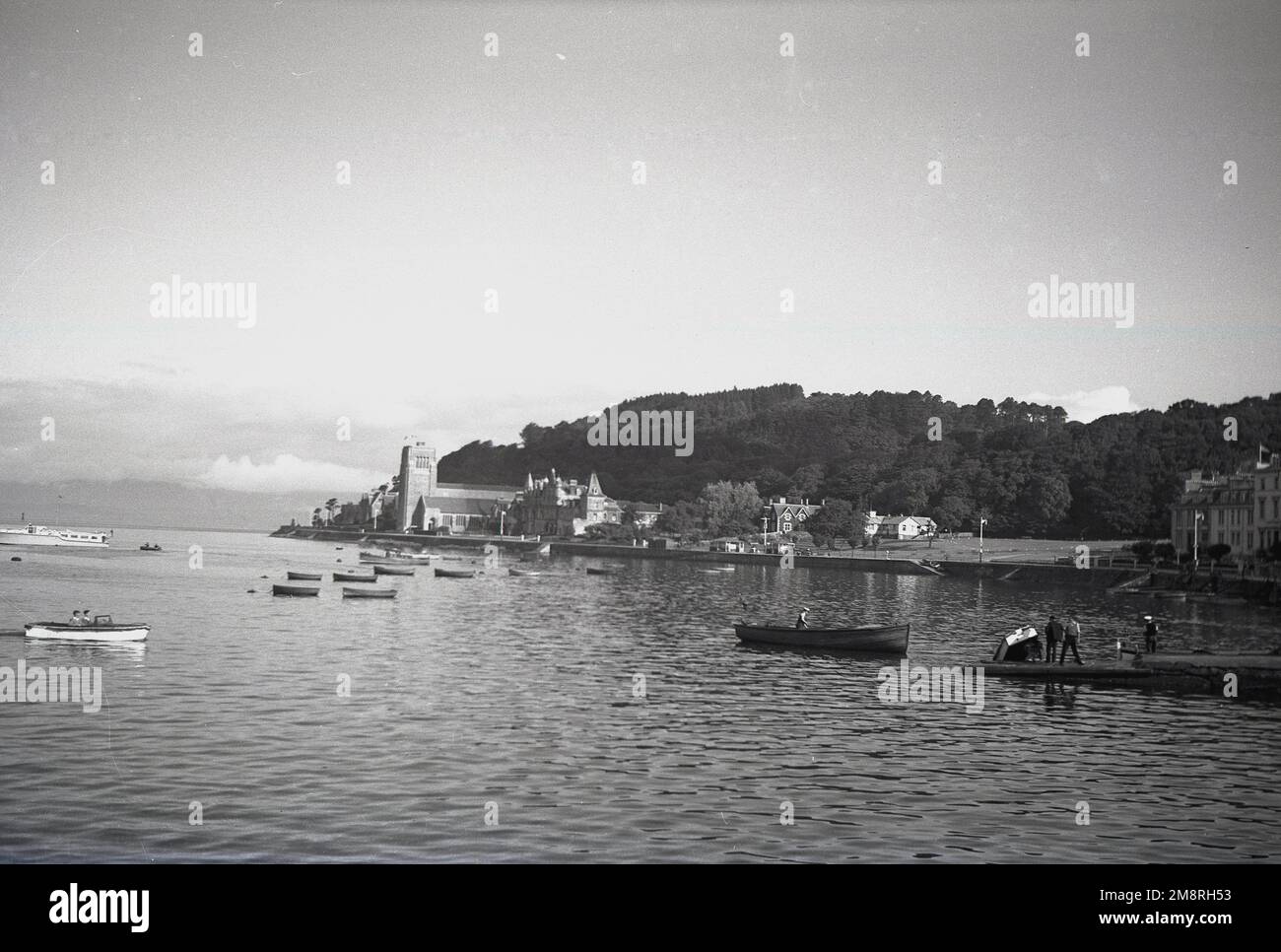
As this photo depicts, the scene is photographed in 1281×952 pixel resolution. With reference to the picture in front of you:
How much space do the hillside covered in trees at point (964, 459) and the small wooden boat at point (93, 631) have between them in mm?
37351

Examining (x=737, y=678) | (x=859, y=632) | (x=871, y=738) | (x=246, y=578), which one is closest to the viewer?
(x=871, y=738)

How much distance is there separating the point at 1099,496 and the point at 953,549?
14.5 m

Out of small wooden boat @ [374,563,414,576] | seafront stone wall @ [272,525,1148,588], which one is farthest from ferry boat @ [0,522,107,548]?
small wooden boat @ [374,563,414,576]

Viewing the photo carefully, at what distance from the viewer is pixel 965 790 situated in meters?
16.4

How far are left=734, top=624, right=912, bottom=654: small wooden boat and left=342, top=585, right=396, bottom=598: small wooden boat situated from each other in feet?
97.9

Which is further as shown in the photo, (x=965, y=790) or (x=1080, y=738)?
(x=1080, y=738)

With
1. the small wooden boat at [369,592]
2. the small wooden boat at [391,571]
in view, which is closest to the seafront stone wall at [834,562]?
the small wooden boat at [391,571]

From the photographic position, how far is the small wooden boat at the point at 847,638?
34.6 metres

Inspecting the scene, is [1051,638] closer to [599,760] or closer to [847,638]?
[847,638]

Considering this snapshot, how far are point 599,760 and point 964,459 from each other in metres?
123

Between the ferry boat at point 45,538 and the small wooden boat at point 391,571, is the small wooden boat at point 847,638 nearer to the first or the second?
the small wooden boat at point 391,571
